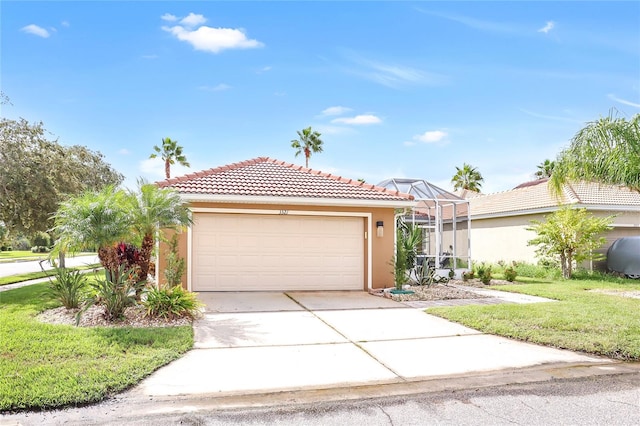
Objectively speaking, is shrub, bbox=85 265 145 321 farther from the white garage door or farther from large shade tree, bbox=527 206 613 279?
large shade tree, bbox=527 206 613 279

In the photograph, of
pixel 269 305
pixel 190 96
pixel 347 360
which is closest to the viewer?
pixel 347 360

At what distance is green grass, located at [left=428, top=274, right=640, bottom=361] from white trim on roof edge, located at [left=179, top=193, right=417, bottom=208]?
164 inches

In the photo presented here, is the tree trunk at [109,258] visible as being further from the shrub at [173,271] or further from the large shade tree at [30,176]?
the large shade tree at [30,176]

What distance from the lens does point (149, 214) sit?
361 inches

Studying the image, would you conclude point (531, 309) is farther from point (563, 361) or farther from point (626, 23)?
point (626, 23)

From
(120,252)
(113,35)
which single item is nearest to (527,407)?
(120,252)

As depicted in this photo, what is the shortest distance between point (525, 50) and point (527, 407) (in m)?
10.8

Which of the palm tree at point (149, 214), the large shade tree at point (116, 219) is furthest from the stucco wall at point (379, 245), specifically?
the large shade tree at point (116, 219)

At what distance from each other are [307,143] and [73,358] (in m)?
33.3

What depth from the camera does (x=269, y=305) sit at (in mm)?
10703

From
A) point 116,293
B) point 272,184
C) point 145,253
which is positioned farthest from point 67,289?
point 272,184

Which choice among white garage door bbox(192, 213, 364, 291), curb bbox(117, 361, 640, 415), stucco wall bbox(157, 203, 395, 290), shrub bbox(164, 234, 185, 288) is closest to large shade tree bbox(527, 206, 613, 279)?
stucco wall bbox(157, 203, 395, 290)

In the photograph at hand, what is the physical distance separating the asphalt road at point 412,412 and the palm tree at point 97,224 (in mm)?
4636

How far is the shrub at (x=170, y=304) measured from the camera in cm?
859
